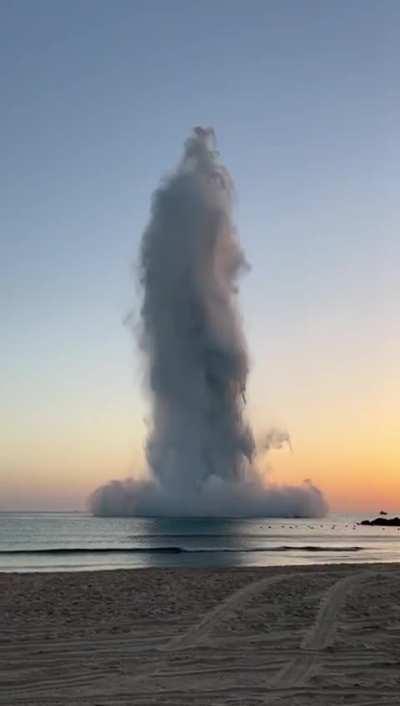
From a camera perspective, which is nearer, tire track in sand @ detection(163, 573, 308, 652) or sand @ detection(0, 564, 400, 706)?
sand @ detection(0, 564, 400, 706)

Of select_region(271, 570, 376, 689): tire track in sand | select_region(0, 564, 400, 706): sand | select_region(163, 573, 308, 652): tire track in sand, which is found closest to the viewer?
select_region(0, 564, 400, 706): sand

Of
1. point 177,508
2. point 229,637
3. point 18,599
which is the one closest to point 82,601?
point 18,599

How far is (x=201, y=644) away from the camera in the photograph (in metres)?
14.4

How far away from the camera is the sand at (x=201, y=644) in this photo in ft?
35.8

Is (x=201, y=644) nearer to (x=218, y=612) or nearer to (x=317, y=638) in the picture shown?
(x=317, y=638)

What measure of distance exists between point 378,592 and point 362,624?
6273 mm

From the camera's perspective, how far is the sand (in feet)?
35.8

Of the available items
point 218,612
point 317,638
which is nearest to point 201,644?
point 317,638

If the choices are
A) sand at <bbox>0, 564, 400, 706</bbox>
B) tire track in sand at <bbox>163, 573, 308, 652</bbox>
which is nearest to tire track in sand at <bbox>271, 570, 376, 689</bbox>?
sand at <bbox>0, 564, 400, 706</bbox>

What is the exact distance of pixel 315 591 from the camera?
890 inches

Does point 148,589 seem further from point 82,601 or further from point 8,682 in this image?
point 8,682

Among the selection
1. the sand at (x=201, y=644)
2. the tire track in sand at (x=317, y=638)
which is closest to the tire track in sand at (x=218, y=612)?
the sand at (x=201, y=644)

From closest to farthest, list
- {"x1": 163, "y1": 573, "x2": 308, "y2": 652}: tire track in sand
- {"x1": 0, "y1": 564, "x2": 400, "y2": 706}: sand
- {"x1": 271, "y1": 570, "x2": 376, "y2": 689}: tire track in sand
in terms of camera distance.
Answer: {"x1": 0, "y1": 564, "x2": 400, "y2": 706}: sand
{"x1": 271, "y1": 570, "x2": 376, "y2": 689}: tire track in sand
{"x1": 163, "y1": 573, "x2": 308, "y2": 652}: tire track in sand

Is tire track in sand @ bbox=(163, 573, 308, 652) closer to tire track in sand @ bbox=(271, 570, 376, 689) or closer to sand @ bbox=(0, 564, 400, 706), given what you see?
sand @ bbox=(0, 564, 400, 706)
